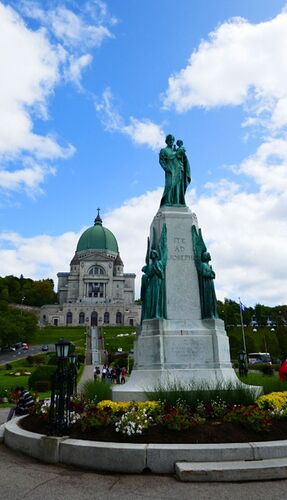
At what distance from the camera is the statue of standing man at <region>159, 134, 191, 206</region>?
14.2 m

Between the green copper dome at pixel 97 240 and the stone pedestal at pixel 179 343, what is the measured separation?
365 feet

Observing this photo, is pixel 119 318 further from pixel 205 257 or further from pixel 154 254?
pixel 154 254

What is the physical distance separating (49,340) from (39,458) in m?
76.0

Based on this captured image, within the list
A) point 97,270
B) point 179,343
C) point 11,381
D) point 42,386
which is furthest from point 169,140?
point 97,270

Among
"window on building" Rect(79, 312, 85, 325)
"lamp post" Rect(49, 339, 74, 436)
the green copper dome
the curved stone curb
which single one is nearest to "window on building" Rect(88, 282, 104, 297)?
"window on building" Rect(79, 312, 85, 325)

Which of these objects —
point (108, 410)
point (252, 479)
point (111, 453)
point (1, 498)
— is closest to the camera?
point (1, 498)

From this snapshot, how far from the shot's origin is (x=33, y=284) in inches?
5453

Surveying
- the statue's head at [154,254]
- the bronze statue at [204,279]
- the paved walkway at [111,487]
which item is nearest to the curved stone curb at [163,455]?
the paved walkway at [111,487]

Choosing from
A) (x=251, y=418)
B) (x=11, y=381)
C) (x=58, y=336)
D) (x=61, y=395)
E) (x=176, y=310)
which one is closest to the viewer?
(x=251, y=418)

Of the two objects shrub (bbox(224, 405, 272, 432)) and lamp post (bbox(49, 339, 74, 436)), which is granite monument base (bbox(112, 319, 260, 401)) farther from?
shrub (bbox(224, 405, 272, 432))

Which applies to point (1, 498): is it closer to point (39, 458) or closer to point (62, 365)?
point (39, 458)

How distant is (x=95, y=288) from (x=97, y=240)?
565 inches

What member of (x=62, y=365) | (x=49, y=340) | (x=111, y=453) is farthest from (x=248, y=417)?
(x=49, y=340)

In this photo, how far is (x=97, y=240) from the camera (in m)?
124
